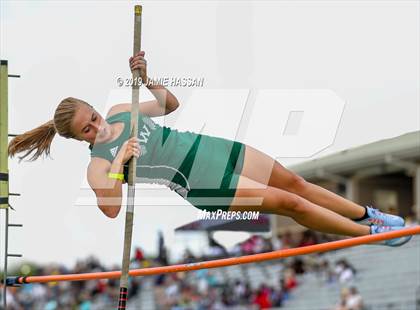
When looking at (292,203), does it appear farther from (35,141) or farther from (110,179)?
(35,141)

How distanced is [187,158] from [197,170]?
9 centimetres

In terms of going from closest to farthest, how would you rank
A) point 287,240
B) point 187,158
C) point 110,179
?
point 110,179, point 187,158, point 287,240

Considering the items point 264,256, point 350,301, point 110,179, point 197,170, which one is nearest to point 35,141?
point 110,179

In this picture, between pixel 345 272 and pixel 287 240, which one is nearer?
pixel 345 272

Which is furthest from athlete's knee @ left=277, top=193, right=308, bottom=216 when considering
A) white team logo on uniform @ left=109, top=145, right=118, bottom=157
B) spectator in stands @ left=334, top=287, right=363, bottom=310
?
spectator in stands @ left=334, top=287, right=363, bottom=310

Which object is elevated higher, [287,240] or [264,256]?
[287,240]

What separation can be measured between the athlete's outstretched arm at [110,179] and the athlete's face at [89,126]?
125 mm

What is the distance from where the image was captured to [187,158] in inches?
238

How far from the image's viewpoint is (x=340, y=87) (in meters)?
6.46

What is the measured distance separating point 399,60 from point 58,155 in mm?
2233

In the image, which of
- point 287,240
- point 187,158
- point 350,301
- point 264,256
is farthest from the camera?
point 287,240

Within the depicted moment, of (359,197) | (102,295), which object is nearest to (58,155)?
(102,295)

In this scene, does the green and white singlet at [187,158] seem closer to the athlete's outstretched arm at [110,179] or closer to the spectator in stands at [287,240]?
the athlete's outstretched arm at [110,179]

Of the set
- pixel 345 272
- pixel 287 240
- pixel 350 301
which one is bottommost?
pixel 350 301
